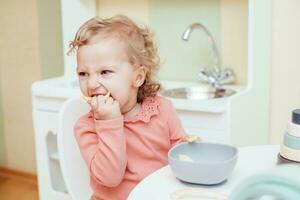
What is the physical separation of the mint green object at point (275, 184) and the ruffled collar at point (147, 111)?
24.3 inches

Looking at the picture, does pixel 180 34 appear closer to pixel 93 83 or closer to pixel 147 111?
pixel 147 111

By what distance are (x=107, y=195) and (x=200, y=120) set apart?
1.88 ft

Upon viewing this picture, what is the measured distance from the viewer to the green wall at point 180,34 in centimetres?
182

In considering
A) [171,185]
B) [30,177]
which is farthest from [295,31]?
[30,177]

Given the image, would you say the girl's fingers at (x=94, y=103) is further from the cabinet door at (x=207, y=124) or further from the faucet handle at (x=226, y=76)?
the faucet handle at (x=226, y=76)

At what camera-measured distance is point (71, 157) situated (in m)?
1.06

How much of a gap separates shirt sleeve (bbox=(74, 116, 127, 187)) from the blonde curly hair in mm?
178

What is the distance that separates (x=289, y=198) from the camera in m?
0.38

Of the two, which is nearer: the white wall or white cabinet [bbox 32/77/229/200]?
the white wall

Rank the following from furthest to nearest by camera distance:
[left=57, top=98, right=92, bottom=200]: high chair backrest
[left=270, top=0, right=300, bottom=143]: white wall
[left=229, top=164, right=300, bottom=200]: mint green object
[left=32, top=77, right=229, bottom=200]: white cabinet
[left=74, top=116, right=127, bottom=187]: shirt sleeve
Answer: [left=32, top=77, right=229, bottom=200]: white cabinet
[left=270, top=0, right=300, bottom=143]: white wall
[left=57, top=98, right=92, bottom=200]: high chair backrest
[left=74, top=116, right=127, bottom=187]: shirt sleeve
[left=229, top=164, right=300, bottom=200]: mint green object

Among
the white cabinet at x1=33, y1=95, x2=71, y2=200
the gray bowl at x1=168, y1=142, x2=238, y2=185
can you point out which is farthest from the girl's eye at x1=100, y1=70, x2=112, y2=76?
the white cabinet at x1=33, y1=95, x2=71, y2=200

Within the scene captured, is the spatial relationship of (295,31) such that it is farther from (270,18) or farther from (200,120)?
(200,120)

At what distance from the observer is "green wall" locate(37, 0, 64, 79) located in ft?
7.66

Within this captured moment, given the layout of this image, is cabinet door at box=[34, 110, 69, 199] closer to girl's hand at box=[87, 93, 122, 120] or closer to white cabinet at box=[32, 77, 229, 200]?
white cabinet at box=[32, 77, 229, 200]
